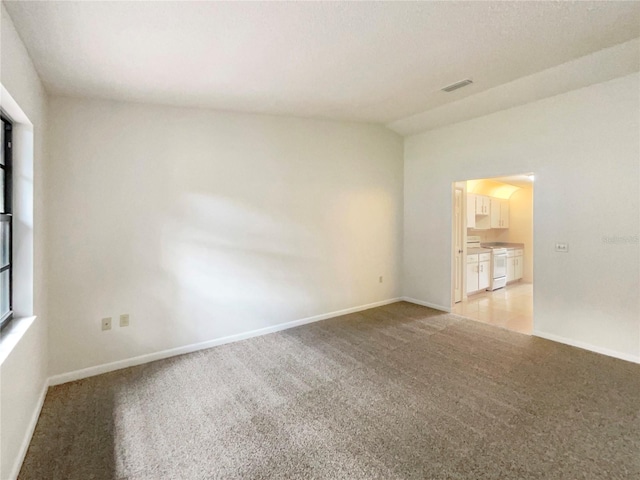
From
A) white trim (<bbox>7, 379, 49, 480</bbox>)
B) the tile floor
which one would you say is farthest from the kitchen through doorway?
white trim (<bbox>7, 379, 49, 480</bbox>)

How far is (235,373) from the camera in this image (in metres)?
2.88

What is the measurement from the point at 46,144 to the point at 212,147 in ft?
4.60

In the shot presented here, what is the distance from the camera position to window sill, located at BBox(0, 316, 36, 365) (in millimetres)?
1667

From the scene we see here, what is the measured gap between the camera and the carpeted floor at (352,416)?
1.78m

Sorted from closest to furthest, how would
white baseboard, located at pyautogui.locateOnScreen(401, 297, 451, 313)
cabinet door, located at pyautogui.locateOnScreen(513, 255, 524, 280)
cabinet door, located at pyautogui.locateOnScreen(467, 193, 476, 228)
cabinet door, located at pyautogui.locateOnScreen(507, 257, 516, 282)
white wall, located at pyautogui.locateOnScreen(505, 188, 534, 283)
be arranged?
white baseboard, located at pyautogui.locateOnScreen(401, 297, 451, 313) → cabinet door, located at pyautogui.locateOnScreen(467, 193, 476, 228) → cabinet door, located at pyautogui.locateOnScreen(507, 257, 516, 282) → cabinet door, located at pyautogui.locateOnScreen(513, 255, 524, 280) → white wall, located at pyautogui.locateOnScreen(505, 188, 534, 283)

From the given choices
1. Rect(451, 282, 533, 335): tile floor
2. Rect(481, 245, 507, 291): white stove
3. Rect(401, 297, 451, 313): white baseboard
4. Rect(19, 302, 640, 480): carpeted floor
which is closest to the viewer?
Rect(19, 302, 640, 480): carpeted floor

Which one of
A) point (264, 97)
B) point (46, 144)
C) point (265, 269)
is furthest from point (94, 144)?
point (265, 269)

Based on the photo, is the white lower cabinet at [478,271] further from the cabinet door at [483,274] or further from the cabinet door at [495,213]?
the cabinet door at [495,213]

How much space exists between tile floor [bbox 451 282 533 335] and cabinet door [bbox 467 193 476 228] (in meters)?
1.39

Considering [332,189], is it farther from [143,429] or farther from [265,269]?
[143,429]

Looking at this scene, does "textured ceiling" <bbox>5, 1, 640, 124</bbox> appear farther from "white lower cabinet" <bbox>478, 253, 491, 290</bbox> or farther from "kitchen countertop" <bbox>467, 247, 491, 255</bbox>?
"white lower cabinet" <bbox>478, 253, 491, 290</bbox>

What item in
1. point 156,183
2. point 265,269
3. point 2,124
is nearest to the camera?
point 2,124

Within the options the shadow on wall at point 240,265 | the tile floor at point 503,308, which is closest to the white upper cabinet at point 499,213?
the tile floor at point 503,308

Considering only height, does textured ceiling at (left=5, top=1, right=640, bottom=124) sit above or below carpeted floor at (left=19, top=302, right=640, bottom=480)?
above
